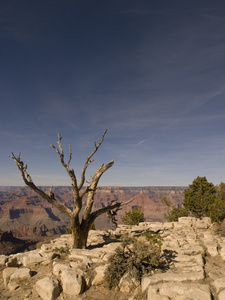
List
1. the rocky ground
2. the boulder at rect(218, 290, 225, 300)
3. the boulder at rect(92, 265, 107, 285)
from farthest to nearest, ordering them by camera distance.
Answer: the boulder at rect(92, 265, 107, 285)
the rocky ground
the boulder at rect(218, 290, 225, 300)

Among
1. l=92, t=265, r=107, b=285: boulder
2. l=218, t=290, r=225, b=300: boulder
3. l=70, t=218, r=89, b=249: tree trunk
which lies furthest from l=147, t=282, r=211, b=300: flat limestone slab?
l=70, t=218, r=89, b=249: tree trunk

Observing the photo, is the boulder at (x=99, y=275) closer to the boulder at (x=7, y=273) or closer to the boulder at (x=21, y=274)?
the boulder at (x=21, y=274)

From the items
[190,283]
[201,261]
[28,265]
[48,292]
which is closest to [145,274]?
[190,283]

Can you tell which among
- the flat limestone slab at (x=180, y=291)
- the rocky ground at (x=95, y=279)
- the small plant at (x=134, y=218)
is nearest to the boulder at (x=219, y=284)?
the rocky ground at (x=95, y=279)

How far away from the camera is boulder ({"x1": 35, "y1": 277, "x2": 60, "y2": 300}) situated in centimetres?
597

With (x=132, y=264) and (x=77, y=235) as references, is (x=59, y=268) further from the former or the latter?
(x=77, y=235)

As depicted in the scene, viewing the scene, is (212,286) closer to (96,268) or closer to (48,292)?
(96,268)

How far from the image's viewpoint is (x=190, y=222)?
20.5 meters

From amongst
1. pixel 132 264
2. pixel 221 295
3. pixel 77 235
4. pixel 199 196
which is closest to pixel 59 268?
pixel 132 264

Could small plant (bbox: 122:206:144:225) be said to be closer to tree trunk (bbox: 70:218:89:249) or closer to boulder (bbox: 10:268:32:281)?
tree trunk (bbox: 70:218:89:249)

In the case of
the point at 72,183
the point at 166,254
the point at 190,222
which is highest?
the point at 72,183

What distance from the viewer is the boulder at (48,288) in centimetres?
597

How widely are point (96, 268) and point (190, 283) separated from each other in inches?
137

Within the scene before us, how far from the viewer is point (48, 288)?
6098mm
